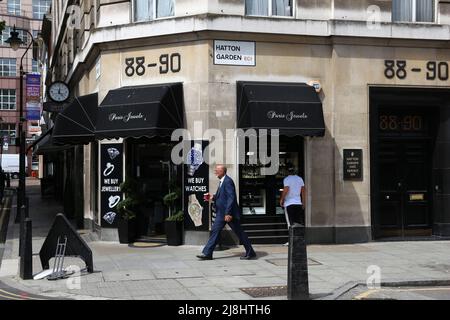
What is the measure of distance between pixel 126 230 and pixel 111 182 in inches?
49.2

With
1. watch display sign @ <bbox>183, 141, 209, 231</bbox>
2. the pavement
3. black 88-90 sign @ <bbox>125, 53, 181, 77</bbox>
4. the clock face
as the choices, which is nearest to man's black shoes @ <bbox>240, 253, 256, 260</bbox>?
the pavement

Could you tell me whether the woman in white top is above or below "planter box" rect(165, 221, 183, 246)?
above

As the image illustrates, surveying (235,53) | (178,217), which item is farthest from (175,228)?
(235,53)

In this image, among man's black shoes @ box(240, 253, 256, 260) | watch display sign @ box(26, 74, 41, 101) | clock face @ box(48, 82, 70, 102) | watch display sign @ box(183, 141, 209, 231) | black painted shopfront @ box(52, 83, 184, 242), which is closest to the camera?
man's black shoes @ box(240, 253, 256, 260)

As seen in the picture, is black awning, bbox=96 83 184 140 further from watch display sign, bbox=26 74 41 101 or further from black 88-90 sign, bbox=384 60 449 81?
watch display sign, bbox=26 74 41 101

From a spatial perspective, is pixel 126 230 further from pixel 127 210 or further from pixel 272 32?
pixel 272 32

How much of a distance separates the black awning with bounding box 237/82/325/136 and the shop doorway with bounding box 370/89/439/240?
2.19 metres

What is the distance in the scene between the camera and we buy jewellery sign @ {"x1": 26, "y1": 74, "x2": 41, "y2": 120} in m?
26.6

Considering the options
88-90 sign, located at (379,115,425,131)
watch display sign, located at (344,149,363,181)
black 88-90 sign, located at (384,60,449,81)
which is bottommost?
watch display sign, located at (344,149,363,181)

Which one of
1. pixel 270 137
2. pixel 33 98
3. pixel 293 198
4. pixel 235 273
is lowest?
pixel 235 273

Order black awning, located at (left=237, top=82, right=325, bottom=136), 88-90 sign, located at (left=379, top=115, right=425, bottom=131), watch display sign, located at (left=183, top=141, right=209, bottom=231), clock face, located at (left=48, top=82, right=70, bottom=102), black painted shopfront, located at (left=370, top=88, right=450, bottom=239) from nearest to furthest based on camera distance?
black awning, located at (left=237, top=82, right=325, bottom=136) → watch display sign, located at (left=183, top=141, right=209, bottom=231) → black painted shopfront, located at (left=370, top=88, right=450, bottom=239) → 88-90 sign, located at (left=379, top=115, right=425, bottom=131) → clock face, located at (left=48, top=82, right=70, bottom=102)

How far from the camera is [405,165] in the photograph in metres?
14.0
